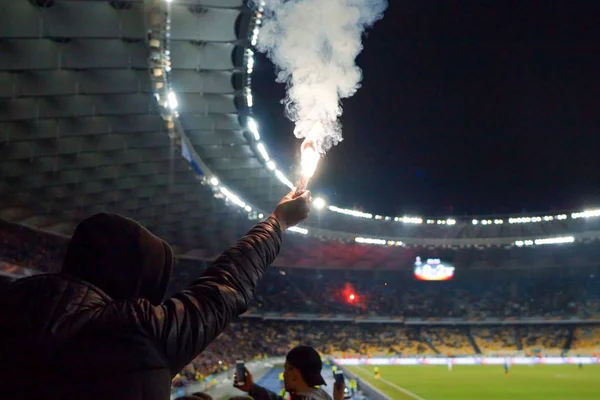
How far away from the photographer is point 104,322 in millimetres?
1469

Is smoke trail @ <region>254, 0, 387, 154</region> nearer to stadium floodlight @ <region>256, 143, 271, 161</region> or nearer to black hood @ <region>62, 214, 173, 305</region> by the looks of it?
black hood @ <region>62, 214, 173, 305</region>

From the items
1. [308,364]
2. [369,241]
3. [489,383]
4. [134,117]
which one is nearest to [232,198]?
[134,117]

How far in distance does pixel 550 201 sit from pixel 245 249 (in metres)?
51.6

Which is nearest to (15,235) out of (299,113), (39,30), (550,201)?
(39,30)

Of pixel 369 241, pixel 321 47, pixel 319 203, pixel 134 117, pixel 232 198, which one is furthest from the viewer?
pixel 369 241

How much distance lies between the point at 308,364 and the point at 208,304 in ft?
6.57

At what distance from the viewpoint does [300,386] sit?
353cm

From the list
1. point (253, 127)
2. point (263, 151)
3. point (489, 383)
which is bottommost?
point (489, 383)

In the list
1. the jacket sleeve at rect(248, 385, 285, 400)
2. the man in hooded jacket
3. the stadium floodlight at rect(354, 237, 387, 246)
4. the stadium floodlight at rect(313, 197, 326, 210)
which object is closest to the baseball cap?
the jacket sleeve at rect(248, 385, 285, 400)

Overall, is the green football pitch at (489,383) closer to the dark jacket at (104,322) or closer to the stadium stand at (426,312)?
the stadium stand at (426,312)

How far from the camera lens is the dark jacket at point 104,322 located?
56.1 inches

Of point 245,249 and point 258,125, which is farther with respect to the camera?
point 258,125

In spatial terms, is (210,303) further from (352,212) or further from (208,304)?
(352,212)

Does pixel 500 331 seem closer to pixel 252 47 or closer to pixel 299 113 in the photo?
pixel 252 47
